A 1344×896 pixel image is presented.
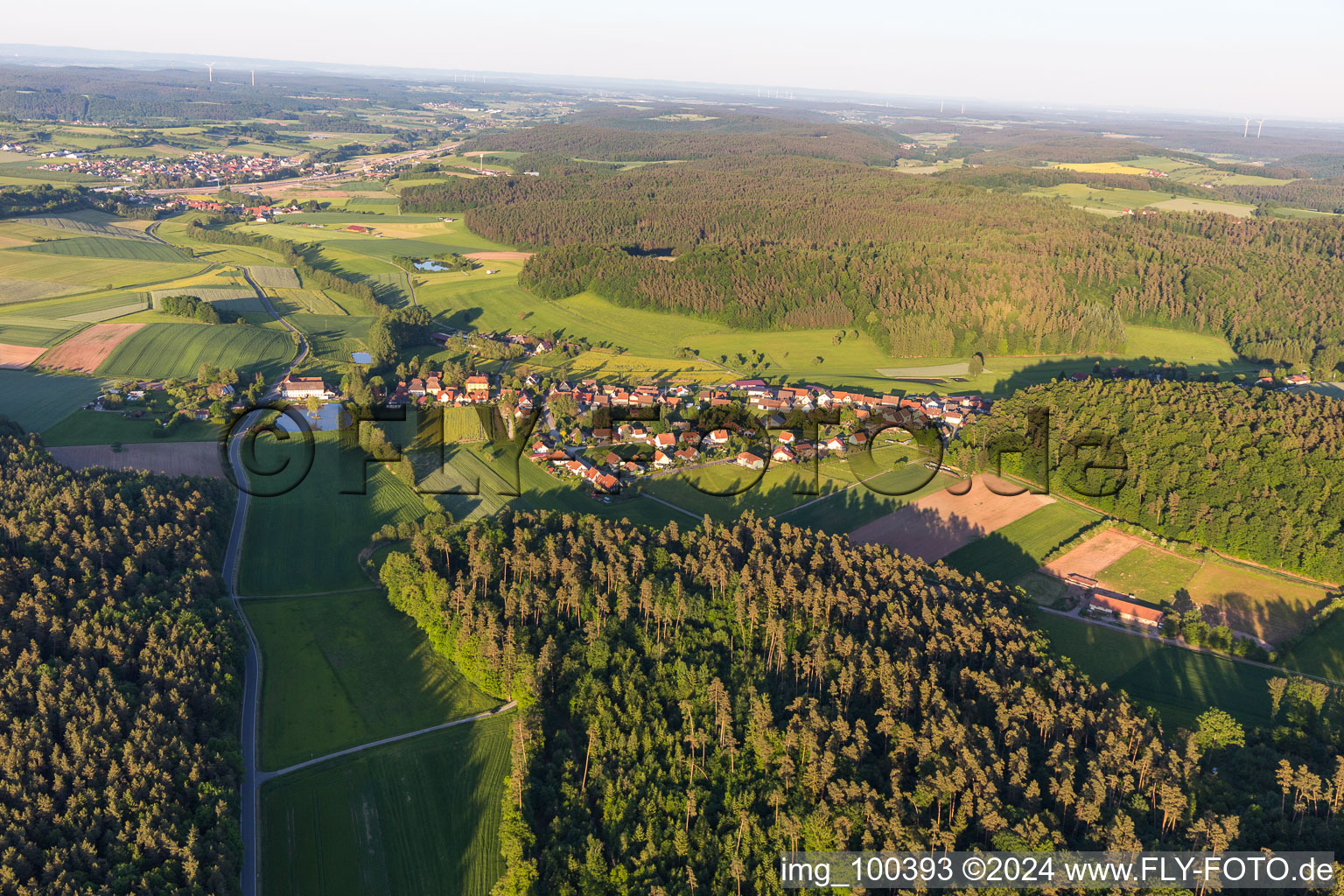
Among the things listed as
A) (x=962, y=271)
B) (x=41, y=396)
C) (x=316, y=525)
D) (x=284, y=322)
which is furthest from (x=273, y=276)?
(x=962, y=271)

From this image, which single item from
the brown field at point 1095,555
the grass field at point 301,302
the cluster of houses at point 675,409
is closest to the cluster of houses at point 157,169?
the grass field at point 301,302

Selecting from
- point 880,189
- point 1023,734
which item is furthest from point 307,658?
point 880,189

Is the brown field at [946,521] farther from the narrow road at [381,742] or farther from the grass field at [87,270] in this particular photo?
the grass field at [87,270]

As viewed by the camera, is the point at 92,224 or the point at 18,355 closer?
the point at 18,355

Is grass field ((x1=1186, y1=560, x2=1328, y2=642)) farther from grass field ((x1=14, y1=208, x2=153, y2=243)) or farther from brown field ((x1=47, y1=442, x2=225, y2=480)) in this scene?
grass field ((x1=14, y1=208, x2=153, y2=243))

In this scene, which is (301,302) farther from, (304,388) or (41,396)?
(41,396)

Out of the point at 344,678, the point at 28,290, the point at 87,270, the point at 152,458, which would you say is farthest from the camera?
the point at 87,270

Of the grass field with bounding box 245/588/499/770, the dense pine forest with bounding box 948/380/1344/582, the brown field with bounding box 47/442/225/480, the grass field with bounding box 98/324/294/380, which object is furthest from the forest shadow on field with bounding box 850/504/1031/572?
the grass field with bounding box 98/324/294/380
